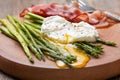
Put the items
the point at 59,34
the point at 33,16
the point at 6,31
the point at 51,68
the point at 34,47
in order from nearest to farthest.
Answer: the point at 51,68 < the point at 34,47 < the point at 59,34 < the point at 6,31 < the point at 33,16

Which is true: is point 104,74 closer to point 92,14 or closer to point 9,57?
point 9,57

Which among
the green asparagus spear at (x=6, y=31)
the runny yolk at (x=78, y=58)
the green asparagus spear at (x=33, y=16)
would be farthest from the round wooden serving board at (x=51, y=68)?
the green asparagus spear at (x=33, y=16)

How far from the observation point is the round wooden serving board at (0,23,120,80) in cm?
159

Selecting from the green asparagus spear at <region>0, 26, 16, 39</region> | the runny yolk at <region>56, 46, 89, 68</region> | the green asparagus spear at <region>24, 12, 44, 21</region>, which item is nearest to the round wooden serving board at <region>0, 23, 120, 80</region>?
the runny yolk at <region>56, 46, 89, 68</region>

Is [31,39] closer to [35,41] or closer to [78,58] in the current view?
[35,41]

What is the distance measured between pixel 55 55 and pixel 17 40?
0.32 metres

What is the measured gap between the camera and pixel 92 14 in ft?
7.29

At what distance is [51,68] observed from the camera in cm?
158

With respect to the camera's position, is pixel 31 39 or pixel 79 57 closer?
pixel 79 57

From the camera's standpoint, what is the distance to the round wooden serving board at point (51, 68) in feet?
5.21

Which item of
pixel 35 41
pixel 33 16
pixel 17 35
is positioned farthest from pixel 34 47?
pixel 33 16

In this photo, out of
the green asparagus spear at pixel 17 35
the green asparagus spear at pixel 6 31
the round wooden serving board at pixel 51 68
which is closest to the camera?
the round wooden serving board at pixel 51 68

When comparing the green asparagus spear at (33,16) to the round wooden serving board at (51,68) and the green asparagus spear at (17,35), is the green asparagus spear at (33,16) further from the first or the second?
the round wooden serving board at (51,68)

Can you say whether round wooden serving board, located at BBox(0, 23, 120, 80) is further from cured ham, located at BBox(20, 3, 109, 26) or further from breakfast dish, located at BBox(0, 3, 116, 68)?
cured ham, located at BBox(20, 3, 109, 26)
